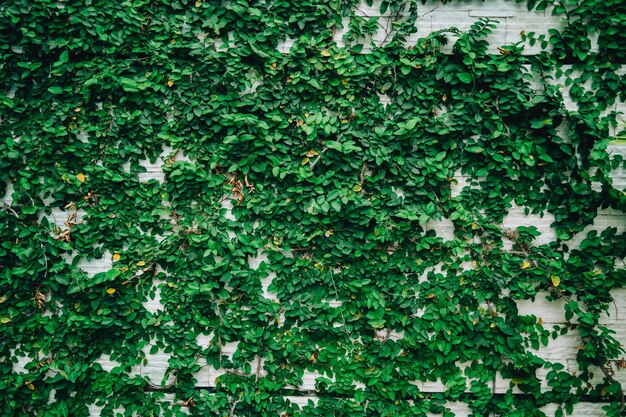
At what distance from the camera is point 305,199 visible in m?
2.73

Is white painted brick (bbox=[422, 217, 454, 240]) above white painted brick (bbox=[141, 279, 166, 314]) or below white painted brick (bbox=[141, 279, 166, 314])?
above

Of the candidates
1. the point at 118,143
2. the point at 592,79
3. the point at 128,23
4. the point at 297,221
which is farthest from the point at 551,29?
the point at 118,143

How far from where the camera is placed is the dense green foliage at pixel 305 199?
2705mm

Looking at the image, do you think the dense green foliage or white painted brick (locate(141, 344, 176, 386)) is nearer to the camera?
the dense green foliage

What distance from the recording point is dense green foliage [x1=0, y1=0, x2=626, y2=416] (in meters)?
2.71

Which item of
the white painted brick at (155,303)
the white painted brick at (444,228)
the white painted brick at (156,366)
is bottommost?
the white painted brick at (156,366)

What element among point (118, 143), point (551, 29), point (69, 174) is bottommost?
point (69, 174)

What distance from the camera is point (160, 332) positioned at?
2.80m

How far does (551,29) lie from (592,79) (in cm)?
42

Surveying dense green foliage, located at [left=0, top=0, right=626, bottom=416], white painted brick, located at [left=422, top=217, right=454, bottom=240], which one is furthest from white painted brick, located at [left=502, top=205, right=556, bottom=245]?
white painted brick, located at [left=422, top=217, right=454, bottom=240]

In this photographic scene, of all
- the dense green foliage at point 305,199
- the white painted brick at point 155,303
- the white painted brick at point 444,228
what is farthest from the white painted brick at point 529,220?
the white painted brick at point 155,303

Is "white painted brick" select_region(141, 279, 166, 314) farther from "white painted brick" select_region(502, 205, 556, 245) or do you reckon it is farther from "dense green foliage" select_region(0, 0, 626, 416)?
"white painted brick" select_region(502, 205, 556, 245)

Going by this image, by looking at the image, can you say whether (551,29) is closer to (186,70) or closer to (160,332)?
(186,70)

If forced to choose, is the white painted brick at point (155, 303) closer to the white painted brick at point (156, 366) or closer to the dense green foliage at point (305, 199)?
the dense green foliage at point (305, 199)
